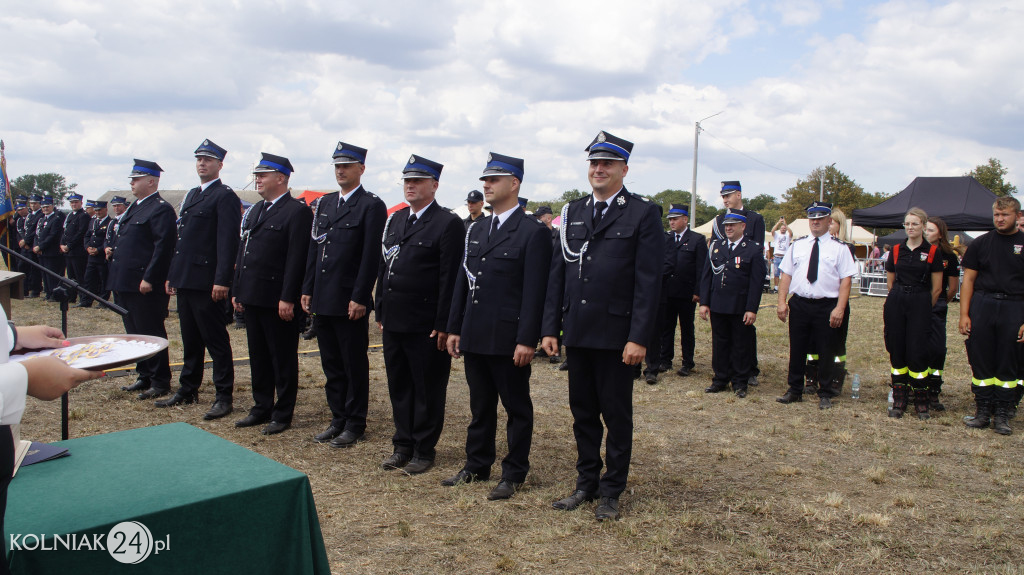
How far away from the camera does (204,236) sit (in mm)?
6465

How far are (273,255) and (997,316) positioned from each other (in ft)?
21.1

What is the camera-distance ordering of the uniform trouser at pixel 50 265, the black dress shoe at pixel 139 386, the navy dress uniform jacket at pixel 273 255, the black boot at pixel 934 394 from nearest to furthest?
1. the navy dress uniform jacket at pixel 273 255
2. the black boot at pixel 934 394
3. the black dress shoe at pixel 139 386
4. the uniform trouser at pixel 50 265

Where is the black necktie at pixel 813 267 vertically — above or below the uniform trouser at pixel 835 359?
above

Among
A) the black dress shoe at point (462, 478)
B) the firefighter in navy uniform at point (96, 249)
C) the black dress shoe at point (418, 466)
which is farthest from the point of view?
the firefighter in navy uniform at point (96, 249)

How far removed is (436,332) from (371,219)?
1162 mm

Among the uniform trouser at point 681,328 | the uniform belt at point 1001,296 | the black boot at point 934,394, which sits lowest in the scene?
the black boot at point 934,394

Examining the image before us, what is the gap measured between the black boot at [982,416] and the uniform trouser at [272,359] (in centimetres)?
616

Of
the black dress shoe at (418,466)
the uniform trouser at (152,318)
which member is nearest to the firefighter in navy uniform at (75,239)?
the uniform trouser at (152,318)

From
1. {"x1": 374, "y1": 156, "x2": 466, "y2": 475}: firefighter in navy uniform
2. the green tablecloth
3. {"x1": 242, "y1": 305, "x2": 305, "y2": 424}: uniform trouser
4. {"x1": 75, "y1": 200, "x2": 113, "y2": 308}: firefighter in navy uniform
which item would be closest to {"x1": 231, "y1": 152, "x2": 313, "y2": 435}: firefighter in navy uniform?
{"x1": 242, "y1": 305, "x2": 305, "y2": 424}: uniform trouser

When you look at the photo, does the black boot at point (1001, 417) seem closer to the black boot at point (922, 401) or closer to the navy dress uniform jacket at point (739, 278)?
the black boot at point (922, 401)

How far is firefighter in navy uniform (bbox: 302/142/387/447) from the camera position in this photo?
5.40 metres

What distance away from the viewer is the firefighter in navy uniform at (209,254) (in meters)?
6.38

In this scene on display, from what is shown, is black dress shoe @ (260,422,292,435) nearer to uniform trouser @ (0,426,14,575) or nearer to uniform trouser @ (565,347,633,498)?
uniform trouser @ (565,347,633,498)

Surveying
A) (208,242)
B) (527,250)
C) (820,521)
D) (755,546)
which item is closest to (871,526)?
(820,521)
